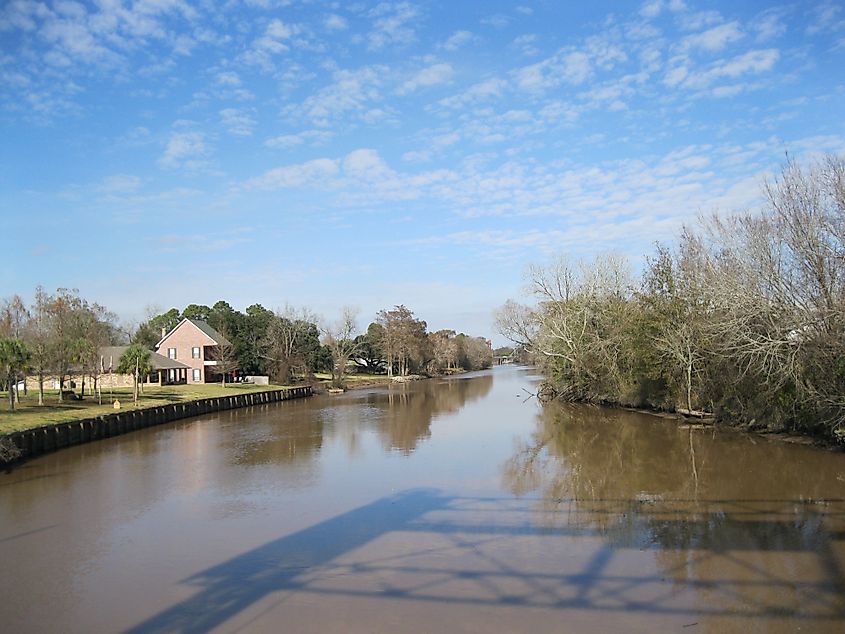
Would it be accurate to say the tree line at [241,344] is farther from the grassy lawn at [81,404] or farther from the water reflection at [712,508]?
the water reflection at [712,508]

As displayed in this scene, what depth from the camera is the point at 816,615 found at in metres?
7.05

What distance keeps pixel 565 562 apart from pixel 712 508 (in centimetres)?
454

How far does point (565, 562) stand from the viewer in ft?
29.8

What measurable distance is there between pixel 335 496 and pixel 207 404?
2570 cm

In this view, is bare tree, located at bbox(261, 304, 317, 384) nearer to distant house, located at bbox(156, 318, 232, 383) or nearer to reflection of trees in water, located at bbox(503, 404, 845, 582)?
distant house, located at bbox(156, 318, 232, 383)

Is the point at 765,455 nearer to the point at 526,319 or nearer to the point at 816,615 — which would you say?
the point at 816,615

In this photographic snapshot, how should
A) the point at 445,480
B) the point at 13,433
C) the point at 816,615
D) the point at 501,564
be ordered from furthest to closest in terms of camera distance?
the point at 13,433 → the point at 445,480 → the point at 501,564 → the point at 816,615

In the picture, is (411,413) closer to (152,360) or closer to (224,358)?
(224,358)

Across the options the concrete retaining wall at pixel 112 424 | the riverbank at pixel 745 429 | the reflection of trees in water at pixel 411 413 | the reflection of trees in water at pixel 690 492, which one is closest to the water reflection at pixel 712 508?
the reflection of trees in water at pixel 690 492

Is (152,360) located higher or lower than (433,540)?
higher

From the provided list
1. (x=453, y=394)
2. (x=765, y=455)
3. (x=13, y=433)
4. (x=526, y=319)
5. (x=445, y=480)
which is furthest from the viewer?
(x=453, y=394)

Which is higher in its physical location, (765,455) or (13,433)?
(13,433)

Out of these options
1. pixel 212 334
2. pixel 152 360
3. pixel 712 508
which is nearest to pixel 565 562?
pixel 712 508

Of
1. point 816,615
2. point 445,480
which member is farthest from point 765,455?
point 816,615
